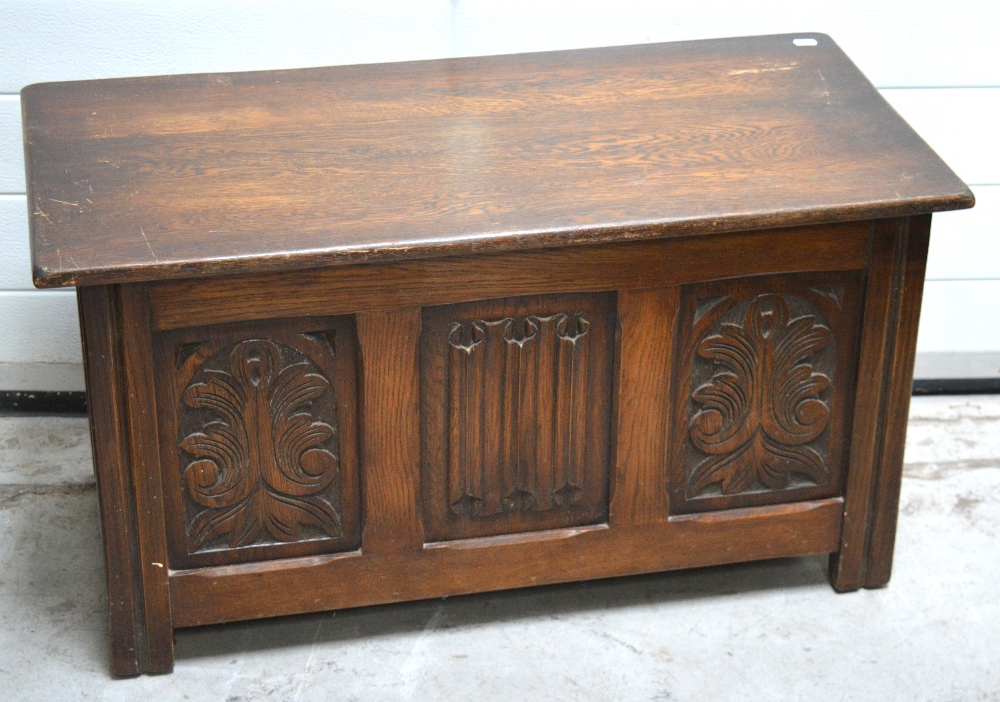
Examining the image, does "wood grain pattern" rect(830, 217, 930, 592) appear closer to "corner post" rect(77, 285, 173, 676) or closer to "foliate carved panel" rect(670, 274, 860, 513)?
"foliate carved panel" rect(670, 274, 860, 513)

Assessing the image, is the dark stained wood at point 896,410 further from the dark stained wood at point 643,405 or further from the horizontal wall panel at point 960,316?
the horizontal wall panel at point 960,316

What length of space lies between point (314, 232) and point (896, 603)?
1.30 meters

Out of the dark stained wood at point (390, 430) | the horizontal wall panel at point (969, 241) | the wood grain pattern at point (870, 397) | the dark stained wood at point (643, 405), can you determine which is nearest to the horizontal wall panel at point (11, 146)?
the dark stained wood at point (390, 430)

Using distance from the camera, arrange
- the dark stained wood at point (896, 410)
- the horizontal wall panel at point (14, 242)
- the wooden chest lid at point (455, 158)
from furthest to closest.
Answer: the horizontal wall panel at point (14, 242)
the dark stained wood at point (896, 410)
the wooden chest lid at point (455, 158)

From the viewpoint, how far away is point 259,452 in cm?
244

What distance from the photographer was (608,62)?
2.81m

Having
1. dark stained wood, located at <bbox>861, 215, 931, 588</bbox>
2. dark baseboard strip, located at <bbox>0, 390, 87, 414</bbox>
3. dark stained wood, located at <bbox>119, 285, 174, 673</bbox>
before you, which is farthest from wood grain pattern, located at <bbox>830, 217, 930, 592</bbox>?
dark baseboard strip, located at <bbox>0, 390, 87, 414</bbox>

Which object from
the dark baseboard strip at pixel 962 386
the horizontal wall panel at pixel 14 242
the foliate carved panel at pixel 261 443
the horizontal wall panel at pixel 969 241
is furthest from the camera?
the dark baseboard strip at pixel 962 386

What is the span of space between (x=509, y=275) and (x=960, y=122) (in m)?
1.34

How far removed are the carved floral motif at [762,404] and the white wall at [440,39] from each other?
0.87m

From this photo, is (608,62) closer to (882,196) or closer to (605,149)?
(605,149)

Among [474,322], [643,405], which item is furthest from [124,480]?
[643,405]

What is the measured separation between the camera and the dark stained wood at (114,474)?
7.40 ft

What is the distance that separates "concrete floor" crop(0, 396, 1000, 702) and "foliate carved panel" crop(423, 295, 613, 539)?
0.71ft
